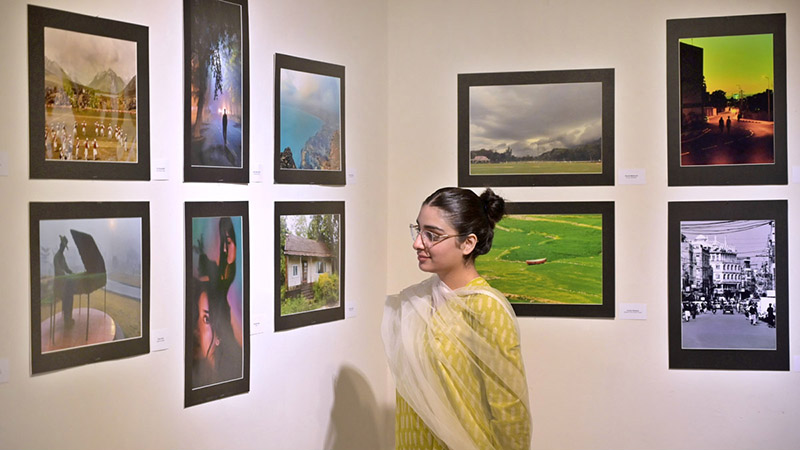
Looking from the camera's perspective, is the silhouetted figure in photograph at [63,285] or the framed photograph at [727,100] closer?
the silhouetted figure in photograph at [63,285]

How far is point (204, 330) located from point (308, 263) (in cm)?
90

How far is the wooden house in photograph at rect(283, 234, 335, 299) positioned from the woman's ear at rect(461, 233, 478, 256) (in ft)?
4.36

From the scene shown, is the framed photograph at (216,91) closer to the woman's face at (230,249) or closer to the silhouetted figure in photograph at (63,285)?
the woman's face at (230,249)

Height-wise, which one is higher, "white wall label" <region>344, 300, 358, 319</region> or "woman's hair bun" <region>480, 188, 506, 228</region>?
"woman's hair bun" <region>480, 188, 506, 228</region>

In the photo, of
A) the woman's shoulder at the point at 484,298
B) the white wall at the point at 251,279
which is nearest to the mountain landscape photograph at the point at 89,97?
the white wall at the point at 251,279

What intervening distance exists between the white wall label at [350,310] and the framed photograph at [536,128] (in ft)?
3.69

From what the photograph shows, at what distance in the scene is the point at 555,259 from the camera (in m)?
5.15

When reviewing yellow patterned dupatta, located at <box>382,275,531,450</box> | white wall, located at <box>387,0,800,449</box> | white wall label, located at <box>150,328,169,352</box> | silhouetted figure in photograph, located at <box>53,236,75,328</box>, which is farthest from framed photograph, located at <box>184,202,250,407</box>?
white wall, located at <box>387,0,800,449</box>

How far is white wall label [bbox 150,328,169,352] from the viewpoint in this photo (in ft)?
12.1

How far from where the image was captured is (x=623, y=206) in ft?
16.5

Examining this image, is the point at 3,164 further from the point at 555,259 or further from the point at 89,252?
the point at 555,259

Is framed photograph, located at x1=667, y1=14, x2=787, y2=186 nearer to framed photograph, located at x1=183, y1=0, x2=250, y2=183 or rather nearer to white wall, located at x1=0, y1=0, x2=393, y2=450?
white wall, located at x1=0, y1=0, x2=393, y2=450

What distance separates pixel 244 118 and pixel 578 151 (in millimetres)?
2261

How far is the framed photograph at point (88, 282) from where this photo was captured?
3.26 m
